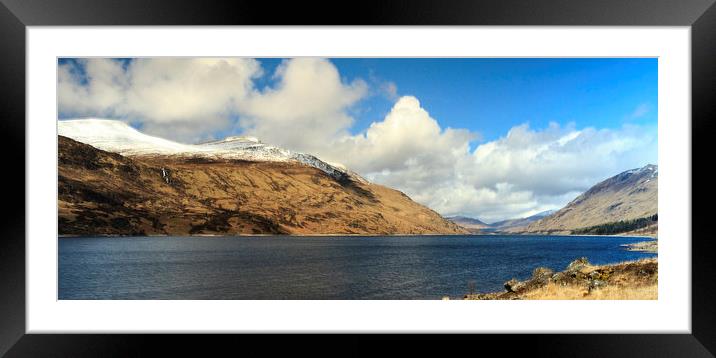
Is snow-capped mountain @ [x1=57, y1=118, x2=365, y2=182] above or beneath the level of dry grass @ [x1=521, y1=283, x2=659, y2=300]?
above

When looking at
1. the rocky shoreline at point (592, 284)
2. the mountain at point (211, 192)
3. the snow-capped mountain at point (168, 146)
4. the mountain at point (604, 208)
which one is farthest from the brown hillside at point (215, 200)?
the rocky shoreline at point (592, 284)

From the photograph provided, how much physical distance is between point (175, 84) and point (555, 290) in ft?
367

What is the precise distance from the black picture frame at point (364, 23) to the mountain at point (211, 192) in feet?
312

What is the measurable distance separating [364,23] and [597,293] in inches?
383

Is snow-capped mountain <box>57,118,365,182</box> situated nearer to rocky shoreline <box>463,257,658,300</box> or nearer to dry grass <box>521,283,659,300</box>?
rocky shoreline <box>463,257,658,300</box>

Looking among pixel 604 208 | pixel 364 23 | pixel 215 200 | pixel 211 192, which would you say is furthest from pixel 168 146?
pixel 604 208

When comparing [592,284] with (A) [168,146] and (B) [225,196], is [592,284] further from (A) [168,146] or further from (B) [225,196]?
(A) [168,146]

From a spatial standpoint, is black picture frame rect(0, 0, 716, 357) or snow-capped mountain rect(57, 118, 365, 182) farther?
snow-capped mountain rect(57, 118, 365, 182)

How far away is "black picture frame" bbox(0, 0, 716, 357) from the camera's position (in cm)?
540

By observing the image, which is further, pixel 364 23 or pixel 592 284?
pixel 592 284

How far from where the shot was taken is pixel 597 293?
1180cm

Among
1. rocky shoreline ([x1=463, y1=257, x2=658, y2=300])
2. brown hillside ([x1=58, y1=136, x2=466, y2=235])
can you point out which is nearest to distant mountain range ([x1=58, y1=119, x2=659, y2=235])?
brown hillside ([x1=58, y1=136, x2=466, y2=235])

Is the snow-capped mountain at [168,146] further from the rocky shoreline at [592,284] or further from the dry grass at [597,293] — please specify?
the dry grass at [597,293]

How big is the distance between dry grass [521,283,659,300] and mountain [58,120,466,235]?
93160 mm
